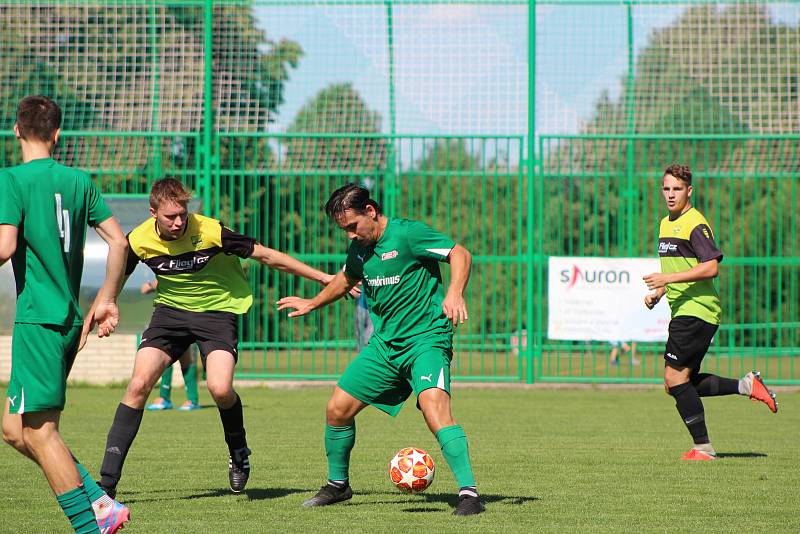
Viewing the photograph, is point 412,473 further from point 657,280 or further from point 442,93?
point 442,93

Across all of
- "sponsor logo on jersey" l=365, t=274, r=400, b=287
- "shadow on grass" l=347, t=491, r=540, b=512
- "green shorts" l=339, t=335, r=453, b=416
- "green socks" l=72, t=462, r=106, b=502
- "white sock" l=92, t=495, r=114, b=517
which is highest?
"sponsor logo on jersey" l=365, t=274, r=400, b=287

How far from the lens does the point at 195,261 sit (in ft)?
25.0

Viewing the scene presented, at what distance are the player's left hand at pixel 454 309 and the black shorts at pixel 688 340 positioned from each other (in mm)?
3422

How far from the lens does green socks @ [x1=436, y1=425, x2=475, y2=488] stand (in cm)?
657

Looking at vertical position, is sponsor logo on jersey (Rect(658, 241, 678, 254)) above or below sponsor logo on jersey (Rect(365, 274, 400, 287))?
above

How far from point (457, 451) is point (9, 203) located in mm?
2680

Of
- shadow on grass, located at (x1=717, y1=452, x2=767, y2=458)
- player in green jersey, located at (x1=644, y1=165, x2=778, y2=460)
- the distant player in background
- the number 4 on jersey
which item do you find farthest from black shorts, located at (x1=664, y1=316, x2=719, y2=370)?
the distant player in background

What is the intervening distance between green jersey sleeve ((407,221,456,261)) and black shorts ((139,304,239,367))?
145 centimetres

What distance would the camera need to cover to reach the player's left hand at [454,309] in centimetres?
639

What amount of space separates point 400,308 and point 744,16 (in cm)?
1200

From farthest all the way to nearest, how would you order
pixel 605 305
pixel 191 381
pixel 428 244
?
pixel 605 305 → pixel 191 381 → pixel 428 244

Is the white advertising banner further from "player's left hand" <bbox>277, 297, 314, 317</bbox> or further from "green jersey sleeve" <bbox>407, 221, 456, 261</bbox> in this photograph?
"green jersey sleeve" <bbox>407, 221, 456, 261</bbox>

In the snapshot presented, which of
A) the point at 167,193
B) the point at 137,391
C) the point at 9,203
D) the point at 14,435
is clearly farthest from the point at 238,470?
the point at 9,203

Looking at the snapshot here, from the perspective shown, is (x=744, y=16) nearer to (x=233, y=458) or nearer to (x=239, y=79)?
(x=239, y=79)
